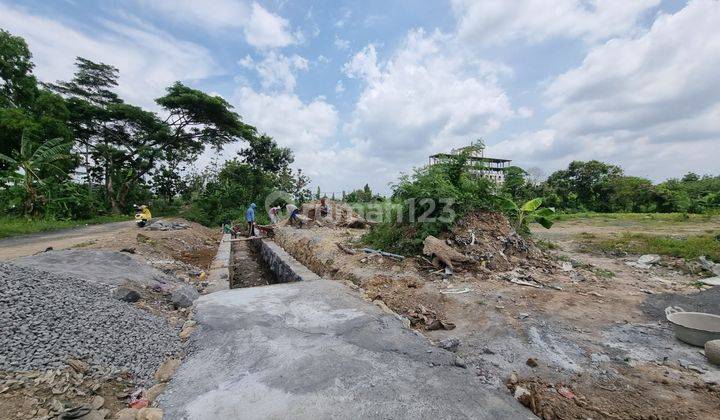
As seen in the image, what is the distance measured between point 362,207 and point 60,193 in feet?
49.8

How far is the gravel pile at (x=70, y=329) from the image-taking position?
273 cm

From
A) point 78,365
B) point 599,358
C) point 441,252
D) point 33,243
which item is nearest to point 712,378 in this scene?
Answer: point 599,358

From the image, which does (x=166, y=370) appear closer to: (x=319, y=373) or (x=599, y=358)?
(x=319, y=373)

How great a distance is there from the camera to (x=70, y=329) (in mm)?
3082

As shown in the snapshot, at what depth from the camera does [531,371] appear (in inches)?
117

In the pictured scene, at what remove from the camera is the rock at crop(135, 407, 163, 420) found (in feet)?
7.16

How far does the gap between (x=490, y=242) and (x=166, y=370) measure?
239 inches

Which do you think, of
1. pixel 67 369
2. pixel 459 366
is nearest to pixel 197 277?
pixel 67 369

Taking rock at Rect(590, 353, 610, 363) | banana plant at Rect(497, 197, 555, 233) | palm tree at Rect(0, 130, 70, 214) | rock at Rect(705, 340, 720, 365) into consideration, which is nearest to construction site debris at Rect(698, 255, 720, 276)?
banana plant at Rect(497, 197, 555, 233)

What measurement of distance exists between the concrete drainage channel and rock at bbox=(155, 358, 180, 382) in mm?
3370

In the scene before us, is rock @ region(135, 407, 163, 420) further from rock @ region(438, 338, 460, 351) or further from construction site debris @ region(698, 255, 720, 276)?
construction site debris @ region(698, 255, 720, 276)

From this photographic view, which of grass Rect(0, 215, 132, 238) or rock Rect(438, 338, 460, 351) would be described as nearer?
rock Rect(438, 338, 460, 351)

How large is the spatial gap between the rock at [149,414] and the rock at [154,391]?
0.61 ft

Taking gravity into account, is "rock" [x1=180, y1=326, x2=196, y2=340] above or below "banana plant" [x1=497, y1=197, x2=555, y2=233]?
below
